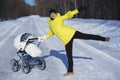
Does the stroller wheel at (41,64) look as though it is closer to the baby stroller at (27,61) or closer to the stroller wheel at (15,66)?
the baby stroller at (27,61)

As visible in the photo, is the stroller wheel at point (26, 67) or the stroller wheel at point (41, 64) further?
the stroller wheel at point (41, 64)

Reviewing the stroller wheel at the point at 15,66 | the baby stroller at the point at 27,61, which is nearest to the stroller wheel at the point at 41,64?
the baby stroller at the point at 27,61

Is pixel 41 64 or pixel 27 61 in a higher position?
pixel 27 61

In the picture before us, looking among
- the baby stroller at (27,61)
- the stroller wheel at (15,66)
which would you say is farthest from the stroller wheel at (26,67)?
the stroller wheel at (15,66)

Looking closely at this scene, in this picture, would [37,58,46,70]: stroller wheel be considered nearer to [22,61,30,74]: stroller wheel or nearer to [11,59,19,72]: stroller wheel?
[22,61,30,74]: stroller wheel

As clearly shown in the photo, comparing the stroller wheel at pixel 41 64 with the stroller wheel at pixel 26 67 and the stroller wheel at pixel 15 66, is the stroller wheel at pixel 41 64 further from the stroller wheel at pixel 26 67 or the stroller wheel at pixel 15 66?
the stroller wheel at pixel 15 66

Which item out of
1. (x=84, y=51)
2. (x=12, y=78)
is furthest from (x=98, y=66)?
(x=84, y=51)

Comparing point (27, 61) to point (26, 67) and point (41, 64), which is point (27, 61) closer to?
point (26, 67)

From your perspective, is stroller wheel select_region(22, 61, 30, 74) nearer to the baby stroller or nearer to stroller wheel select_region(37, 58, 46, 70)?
the baby stroller

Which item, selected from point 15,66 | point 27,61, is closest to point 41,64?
point 27,61

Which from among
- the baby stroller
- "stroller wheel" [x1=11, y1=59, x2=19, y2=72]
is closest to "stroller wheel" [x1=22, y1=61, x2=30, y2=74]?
the baby stroller

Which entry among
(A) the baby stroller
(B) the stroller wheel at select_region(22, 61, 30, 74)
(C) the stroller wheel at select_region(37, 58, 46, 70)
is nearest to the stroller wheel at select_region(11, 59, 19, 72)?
(A) the baby stroller

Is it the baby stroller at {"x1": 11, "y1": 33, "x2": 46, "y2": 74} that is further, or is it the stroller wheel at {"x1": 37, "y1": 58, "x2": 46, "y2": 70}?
the stroller wheel at {"x1": 37, "y1": 58, "x2": 46, "y2": 70}

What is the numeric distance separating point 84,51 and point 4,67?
383 cm
